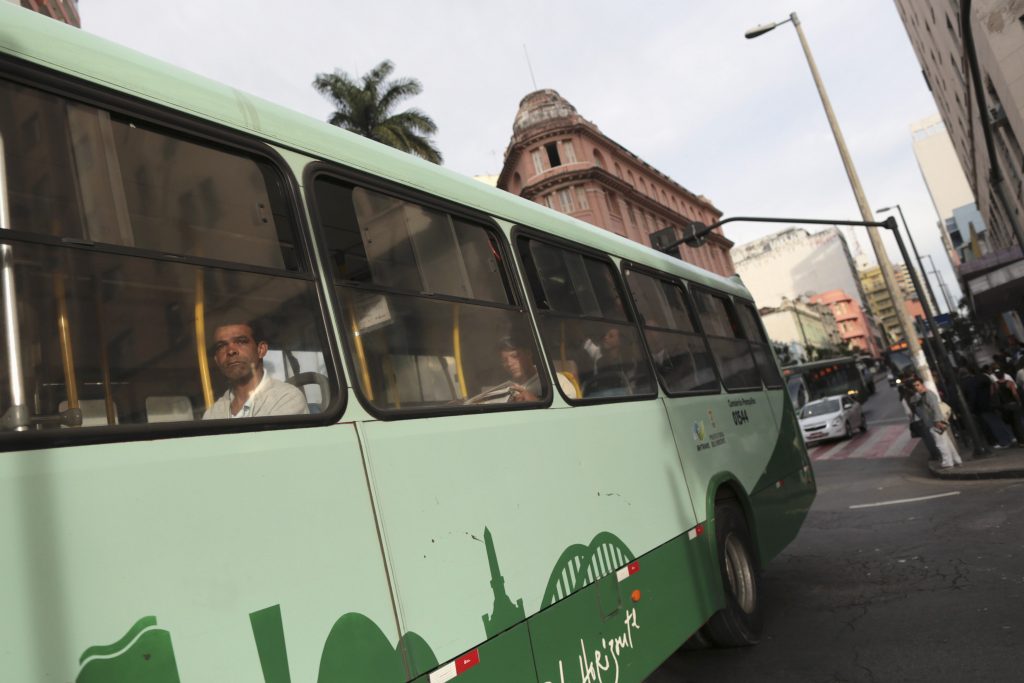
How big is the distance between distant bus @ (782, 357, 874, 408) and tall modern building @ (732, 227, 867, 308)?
195 ft

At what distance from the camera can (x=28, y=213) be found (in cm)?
201

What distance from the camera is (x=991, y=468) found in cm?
1116

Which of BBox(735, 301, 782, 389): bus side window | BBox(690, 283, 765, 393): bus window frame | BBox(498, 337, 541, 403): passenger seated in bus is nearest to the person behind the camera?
BBox(498, 337, 541, 403): passenger seated in bus

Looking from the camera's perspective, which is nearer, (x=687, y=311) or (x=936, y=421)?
(x=687, y=311)

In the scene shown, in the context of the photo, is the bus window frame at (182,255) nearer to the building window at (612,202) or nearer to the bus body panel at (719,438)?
the bus body panel at (719,438)

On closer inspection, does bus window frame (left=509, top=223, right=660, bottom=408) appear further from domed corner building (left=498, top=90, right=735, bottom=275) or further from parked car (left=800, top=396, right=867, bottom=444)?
domed corner building (left=498, top=90, right=735, bottom=275)

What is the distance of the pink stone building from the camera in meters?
106

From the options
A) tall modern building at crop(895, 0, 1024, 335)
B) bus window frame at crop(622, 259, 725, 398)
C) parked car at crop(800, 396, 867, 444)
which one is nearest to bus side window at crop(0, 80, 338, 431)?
bus window frame at crop(622, 259, 725, 398)

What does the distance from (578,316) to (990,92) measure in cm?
2448

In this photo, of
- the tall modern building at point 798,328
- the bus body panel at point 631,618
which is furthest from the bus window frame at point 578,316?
the tall modern building at point 798,328

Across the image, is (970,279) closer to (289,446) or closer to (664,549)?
(664,549)

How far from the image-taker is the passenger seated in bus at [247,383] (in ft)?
7.80

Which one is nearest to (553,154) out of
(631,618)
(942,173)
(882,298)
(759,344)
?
(759,344)

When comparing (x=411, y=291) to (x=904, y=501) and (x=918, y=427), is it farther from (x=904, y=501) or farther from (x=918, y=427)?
(x=918, y=427)
